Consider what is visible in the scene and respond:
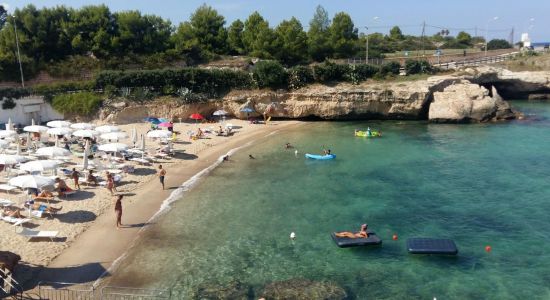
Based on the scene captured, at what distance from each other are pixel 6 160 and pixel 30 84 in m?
30.9

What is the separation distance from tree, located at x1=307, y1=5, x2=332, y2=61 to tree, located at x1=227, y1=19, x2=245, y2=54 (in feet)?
38.4

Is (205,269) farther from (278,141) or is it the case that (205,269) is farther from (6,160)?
(278,141)

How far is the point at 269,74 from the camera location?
168 ft

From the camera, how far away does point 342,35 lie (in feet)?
224

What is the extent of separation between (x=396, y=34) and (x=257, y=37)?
233 feet

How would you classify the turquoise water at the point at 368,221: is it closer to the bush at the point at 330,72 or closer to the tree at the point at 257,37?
the bush at the point at 330,72

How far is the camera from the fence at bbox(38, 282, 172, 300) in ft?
50.3

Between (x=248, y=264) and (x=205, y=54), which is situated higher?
(x=205, y=54)

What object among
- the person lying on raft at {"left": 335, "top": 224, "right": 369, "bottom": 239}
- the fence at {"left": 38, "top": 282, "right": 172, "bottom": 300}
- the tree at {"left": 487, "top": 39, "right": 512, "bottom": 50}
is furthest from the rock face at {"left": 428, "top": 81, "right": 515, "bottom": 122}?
the tree at {"left": 487, "top": 39, "right": 512, "bottom": 50}

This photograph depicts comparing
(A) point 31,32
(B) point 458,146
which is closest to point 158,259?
(B) point 458,146

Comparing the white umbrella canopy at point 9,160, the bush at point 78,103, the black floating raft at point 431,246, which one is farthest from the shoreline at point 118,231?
the bush at point 78,103

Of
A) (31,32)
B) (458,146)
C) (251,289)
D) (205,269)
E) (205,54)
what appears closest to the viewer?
(251,289)

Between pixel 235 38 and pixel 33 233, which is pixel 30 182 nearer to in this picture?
pixel 33 233

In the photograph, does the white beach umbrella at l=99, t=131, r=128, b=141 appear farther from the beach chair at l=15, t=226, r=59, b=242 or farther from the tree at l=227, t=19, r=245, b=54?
the tree at l=227, t=19, r=245, b=54
